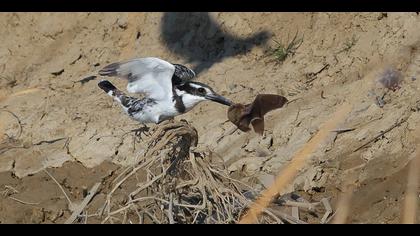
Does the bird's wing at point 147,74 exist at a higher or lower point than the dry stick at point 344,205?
higher

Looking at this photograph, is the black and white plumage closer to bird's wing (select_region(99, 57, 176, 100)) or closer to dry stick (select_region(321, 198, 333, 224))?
bird's wing (select_region(99, 57, 176, 100))

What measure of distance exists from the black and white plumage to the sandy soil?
660mm

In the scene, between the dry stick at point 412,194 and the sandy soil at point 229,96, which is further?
the sandy soil at point 229,96

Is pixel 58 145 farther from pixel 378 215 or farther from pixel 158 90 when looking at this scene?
pixel 378 215

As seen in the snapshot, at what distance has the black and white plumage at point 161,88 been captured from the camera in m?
6.17

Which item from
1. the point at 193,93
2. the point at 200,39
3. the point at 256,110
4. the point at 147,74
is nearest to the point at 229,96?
the point at 200,39

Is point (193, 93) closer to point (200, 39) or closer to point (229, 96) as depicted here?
point (229, 96)

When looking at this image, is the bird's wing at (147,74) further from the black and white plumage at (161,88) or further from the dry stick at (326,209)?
the dry stick at (326,209)

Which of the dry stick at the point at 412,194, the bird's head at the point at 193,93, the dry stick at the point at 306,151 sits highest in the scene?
the bird's head at the point at 193,93

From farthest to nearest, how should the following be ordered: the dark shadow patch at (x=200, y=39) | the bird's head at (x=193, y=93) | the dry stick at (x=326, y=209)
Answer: the dark shadow patch at (x=200, y=39) < the bird's head at (x=193, y=93) < the dry stick at (x=326, y=209)

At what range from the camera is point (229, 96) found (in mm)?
7586

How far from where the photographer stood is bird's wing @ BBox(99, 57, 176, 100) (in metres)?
6.08

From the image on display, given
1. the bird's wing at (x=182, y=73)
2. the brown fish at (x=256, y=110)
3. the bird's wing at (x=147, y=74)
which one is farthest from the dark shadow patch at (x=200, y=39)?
the brown fish at (x=256, y=110)

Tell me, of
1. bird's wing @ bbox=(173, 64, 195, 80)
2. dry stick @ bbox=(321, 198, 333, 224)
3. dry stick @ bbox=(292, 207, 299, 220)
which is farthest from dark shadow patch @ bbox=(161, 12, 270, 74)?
dry stick @ bbox=(292, 207, 299, 220)
